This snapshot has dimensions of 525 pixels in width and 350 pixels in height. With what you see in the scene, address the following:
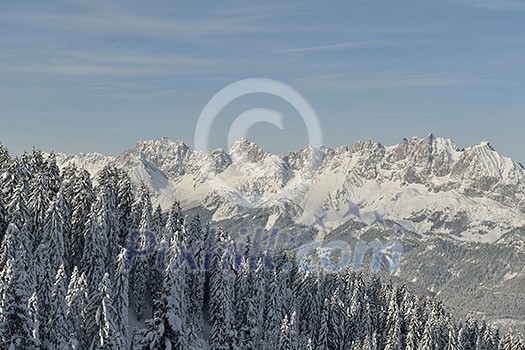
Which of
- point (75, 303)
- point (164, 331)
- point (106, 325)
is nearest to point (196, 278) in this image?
point (75, 303)

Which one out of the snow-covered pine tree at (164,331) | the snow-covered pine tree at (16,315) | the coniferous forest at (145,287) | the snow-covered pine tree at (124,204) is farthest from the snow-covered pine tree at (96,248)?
the snow-covered pine tree at (164,331)

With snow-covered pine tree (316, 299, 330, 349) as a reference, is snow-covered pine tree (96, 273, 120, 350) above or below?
below

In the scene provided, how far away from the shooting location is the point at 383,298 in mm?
133000

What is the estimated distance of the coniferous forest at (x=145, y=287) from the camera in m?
36.1

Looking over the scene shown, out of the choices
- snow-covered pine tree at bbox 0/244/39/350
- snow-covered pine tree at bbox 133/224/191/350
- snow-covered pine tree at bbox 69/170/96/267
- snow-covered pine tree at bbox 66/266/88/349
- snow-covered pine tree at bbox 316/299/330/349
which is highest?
snow-covered pine tree at bbox 69/170/96/267

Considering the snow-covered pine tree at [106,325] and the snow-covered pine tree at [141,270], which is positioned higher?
the snow-covered pine tree at [141,270]

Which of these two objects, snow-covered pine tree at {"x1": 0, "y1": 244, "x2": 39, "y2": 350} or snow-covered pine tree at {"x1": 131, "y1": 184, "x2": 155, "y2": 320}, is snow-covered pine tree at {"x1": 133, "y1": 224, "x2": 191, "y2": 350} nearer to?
snow-covered pine tree at {"x1": 0, "y1": 244, "x2": 39, "y2": 350}

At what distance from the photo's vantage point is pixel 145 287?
7481 cm

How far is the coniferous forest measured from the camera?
36.1 metres

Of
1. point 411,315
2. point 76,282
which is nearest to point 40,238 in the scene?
point 76,282

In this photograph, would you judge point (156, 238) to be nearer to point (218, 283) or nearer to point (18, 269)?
point (218, 283)

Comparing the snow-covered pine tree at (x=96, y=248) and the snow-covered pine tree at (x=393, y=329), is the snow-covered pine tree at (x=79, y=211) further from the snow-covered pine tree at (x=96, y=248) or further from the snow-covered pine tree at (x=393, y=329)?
the snow-covered pine tree at (x=393, y=329)

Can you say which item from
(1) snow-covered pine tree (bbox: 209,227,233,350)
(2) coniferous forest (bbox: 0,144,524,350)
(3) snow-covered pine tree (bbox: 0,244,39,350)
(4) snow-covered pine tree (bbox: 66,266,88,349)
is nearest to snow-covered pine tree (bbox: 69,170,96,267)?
(2) coniferous forest (bbox: 0,144,524,350)

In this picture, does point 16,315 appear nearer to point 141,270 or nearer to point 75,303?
point 75,303
